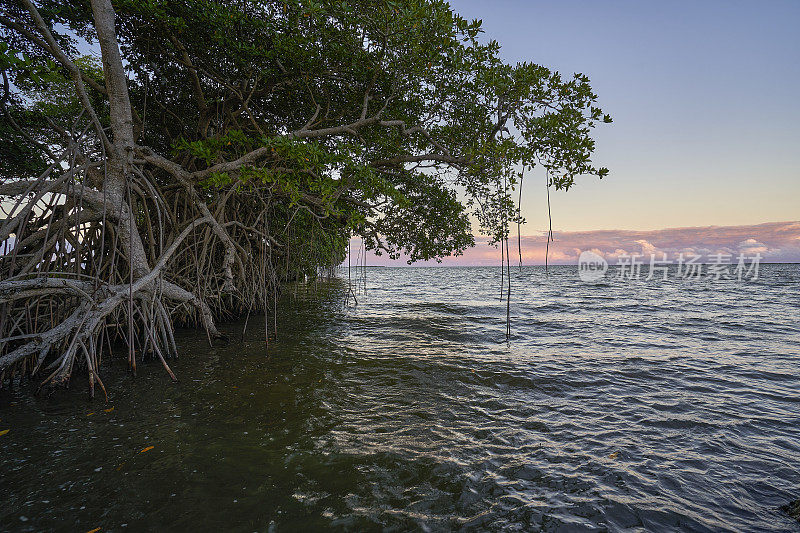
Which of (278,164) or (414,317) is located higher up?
(278,164)

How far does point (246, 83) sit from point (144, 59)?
2833 millimetres

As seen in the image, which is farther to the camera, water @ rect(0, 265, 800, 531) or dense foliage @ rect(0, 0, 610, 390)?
dense foliage @ rect(0, 0, 610, 390)

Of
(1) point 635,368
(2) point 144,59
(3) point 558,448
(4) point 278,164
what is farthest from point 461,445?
(2) point 144,59

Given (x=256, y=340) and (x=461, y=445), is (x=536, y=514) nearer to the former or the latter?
(x=461, y=445)

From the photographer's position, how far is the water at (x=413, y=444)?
8.57ft

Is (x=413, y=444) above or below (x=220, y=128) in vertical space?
below

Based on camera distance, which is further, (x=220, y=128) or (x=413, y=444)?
(x=220, y=128)

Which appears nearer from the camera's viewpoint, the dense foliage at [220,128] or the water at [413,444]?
the water at [413,444]

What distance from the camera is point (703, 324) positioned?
1073 centimetres

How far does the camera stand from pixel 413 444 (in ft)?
11.8

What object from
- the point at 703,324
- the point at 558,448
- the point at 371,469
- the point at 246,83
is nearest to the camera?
the point at 371,469

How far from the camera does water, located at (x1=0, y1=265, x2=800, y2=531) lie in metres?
2.61

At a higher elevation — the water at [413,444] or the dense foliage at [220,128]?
the dense foliage at [220,128]

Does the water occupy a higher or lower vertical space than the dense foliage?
lower
